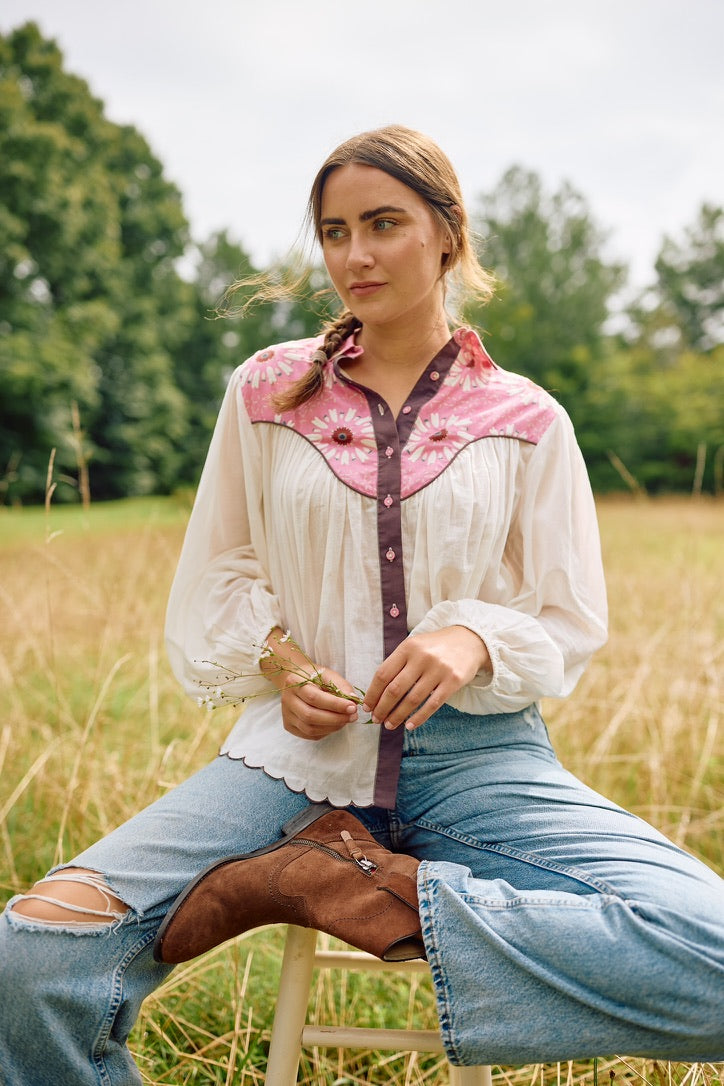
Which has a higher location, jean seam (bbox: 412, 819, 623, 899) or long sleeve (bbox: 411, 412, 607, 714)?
long sleeve (bbox: 411, 412, 607, 714)

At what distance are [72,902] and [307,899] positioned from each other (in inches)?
13.1

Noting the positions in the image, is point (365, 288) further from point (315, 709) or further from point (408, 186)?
point (315, 709)

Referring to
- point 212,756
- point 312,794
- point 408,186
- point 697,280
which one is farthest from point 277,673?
point 697,280

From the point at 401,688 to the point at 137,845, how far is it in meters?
0.48

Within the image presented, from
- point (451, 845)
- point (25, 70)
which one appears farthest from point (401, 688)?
point (25, 70)

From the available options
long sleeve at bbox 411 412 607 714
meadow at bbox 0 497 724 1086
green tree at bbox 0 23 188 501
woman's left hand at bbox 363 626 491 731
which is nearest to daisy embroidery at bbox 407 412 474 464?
long sleeve at bbox 411 412 607 714

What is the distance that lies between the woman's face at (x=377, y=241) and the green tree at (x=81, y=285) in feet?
45.5

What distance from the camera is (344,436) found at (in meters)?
1.73

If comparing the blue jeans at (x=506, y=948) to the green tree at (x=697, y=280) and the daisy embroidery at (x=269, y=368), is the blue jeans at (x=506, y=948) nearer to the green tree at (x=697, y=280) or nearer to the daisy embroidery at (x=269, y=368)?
the daisy embroidery at (x=269, y=368)

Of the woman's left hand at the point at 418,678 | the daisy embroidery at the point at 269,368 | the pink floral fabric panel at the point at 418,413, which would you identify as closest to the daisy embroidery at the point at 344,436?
the pink floral fabric panel at the point at 418,413

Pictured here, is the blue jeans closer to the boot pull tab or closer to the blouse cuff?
the boot pull tab

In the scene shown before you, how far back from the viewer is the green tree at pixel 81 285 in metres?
17.0

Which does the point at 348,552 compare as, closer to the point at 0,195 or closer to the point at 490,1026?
the point at 490,1026

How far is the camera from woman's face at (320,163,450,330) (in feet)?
5.46
